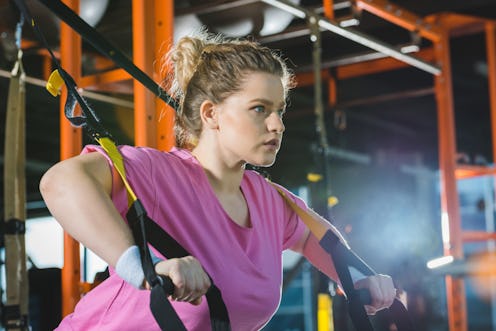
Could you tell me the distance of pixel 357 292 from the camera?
1.65 m

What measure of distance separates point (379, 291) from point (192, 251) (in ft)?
1.48

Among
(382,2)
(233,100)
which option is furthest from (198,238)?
(382,2)

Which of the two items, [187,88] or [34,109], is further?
[34,109]

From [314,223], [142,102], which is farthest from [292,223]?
[142,102]

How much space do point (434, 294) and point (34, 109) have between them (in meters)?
3.96

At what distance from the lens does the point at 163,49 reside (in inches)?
101

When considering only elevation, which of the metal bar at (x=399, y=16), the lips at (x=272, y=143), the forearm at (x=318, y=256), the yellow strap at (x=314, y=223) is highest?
the metal bar at (x=399, y=16)

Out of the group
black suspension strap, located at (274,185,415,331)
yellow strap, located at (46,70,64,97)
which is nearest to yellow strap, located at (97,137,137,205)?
yellow strap, located at (46,70,64,97)

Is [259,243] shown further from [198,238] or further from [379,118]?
[379,118]

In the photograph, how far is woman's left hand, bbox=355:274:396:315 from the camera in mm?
1649

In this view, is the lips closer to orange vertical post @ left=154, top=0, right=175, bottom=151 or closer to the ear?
the ear

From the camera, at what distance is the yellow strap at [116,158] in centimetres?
128

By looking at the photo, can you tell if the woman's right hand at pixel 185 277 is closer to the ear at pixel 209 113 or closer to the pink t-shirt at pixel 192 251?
the pink t-shirt at pixel 192 251

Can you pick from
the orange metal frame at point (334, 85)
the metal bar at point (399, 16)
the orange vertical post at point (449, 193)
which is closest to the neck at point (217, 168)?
the orange metal frame at point (334, 85)
